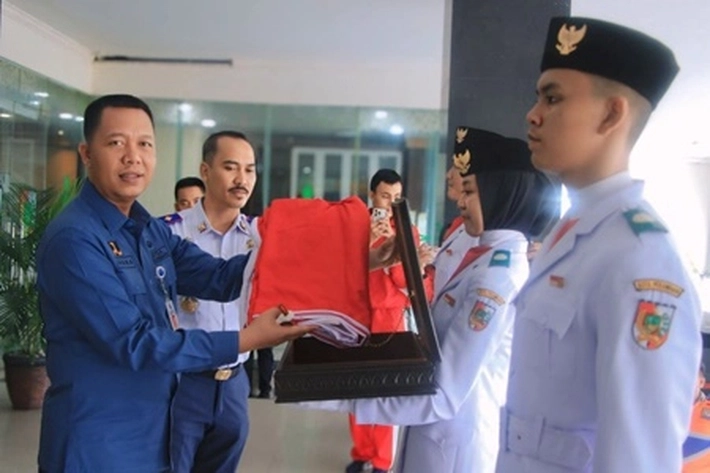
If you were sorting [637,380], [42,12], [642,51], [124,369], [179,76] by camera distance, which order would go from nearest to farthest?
[637,380] < [642,51] < [124,369] < [42,12] < [179,76]

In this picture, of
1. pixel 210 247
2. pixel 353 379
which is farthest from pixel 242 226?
pixel 353 379

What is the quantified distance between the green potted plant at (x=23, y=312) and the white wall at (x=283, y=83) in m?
2.69

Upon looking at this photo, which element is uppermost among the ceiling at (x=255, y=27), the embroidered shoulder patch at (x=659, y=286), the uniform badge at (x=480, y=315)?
the ceiling at (x=255, y=27)

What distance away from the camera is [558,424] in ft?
3.41

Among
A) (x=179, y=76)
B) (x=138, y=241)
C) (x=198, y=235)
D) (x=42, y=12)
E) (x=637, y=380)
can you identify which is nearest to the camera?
(x=637, y=380)

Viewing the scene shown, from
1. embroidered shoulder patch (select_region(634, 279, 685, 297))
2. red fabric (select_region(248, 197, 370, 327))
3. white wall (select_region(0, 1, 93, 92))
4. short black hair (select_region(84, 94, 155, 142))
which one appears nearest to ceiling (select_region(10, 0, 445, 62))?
white wall (select_region(0, 1, 93, 92))

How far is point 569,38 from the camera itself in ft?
3.54

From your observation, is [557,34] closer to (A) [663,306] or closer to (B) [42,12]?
(A) [663,306]

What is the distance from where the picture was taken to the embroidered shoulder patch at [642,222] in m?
0.96

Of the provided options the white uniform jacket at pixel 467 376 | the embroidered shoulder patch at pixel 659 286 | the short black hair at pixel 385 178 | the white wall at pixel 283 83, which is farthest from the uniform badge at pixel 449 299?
the white wall at pixel 283 83

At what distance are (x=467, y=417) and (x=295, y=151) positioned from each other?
6.11 metres

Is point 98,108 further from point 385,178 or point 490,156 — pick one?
point 385,178

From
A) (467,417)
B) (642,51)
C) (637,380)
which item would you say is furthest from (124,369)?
(642,51)

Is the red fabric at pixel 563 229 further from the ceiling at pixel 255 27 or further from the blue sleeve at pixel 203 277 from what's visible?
the ceiling at pixel 255 27
